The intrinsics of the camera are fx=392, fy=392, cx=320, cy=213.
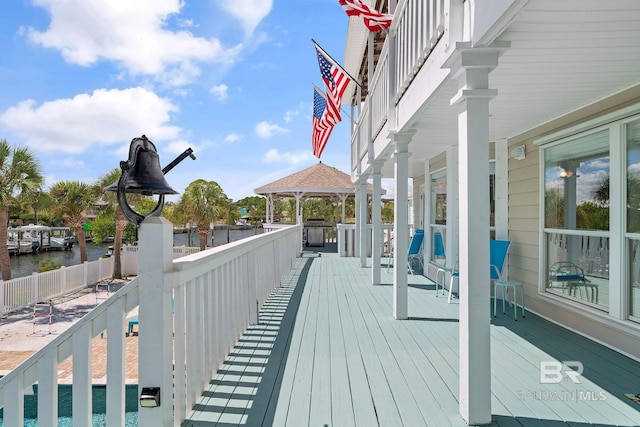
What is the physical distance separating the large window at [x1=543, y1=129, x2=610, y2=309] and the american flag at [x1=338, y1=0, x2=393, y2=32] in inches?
87.5

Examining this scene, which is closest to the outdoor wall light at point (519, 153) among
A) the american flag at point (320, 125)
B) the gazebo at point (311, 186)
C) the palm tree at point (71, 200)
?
the american flag at point (320, 125)

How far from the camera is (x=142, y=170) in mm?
1985

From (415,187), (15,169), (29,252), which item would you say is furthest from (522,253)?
(29,252)

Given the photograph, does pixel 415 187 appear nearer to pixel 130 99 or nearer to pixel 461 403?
pixel 461 403

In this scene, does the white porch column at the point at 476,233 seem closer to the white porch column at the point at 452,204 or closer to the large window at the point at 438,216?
A: the white porch column at the point at 452,204

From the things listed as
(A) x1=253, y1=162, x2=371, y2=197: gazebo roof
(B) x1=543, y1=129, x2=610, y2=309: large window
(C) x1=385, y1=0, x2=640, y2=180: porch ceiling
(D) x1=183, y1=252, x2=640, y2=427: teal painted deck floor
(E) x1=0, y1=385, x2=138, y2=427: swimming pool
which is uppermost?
(A) x1=253, y1=162, x2=371, y2=197: gazebo roof

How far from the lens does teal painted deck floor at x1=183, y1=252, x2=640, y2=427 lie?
83.7 inches

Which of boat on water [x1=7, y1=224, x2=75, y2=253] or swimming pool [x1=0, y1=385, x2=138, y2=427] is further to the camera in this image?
boat on water [x1=7, y1=224, x2=75, y2=253]

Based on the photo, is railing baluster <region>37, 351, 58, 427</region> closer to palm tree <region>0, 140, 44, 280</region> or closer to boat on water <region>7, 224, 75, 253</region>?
palm tree <region>0, 140, 44, 280</region>

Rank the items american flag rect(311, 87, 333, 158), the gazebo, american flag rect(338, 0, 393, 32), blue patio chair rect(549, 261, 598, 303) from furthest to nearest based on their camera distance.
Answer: the gazebo
american flag rect(311, 87, 333, 158)
american flag rect(338, 0, 393, 32)
blue patio chair rect(549, 261, 598, 303)

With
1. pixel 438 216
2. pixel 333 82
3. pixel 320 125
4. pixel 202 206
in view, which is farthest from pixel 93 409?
pixel 202 206

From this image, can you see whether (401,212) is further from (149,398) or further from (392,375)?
(149,398)

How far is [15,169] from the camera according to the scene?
16750 millimetres

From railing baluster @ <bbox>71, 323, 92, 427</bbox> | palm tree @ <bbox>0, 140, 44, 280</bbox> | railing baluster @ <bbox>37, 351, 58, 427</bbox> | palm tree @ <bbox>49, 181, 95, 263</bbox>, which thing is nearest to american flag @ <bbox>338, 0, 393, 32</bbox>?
railing baluster @ <bbox>71, 323, 92, 427</bbox>
